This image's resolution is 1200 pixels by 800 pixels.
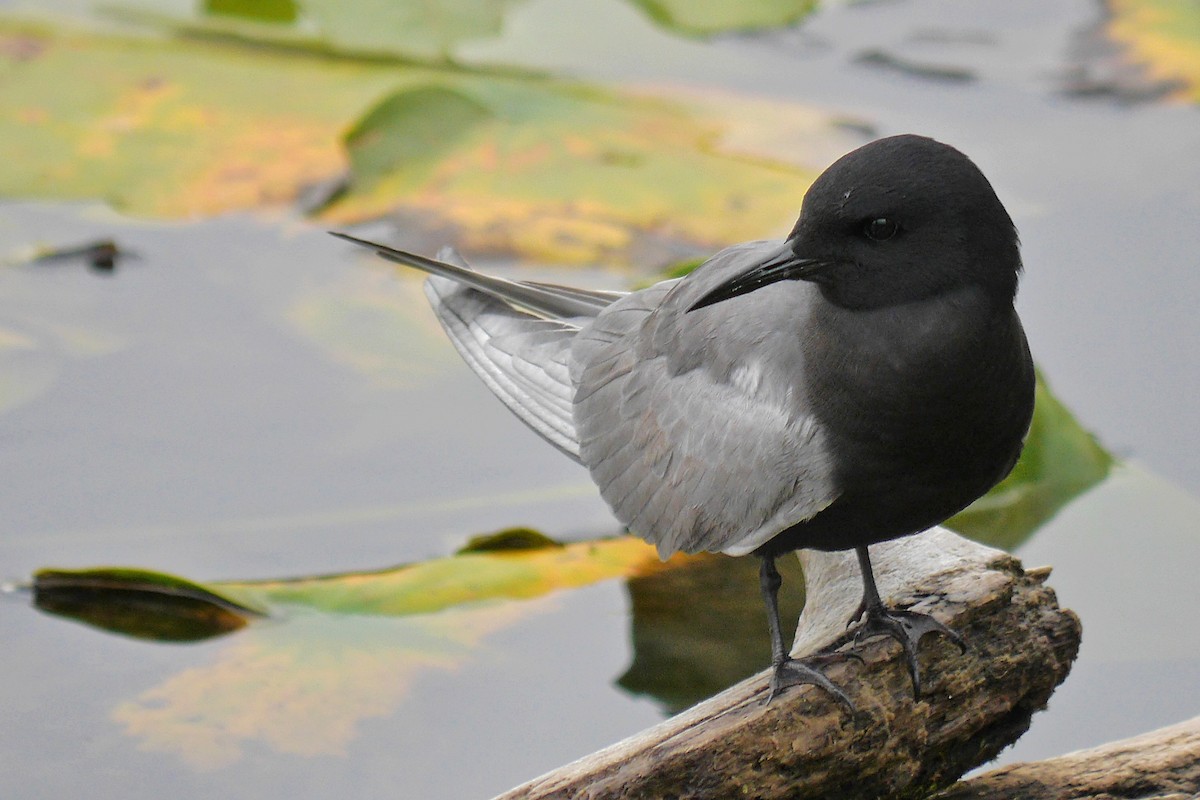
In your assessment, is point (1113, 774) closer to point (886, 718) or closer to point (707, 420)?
point (886, 718)

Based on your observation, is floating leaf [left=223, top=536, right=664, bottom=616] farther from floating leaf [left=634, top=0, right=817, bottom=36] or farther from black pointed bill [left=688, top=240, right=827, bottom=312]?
floating leaf [left=634, top=0, right=817, bottom=36]

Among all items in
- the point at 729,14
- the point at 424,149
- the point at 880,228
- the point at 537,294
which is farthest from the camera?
the point at 729,14

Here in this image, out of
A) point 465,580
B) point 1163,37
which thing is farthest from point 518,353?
point 1163,37

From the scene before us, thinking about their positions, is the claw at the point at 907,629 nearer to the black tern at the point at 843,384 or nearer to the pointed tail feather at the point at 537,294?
the black tern at the point at 843,384

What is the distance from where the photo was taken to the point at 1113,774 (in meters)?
2.58

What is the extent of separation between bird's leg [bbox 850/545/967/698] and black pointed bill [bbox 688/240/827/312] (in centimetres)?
68

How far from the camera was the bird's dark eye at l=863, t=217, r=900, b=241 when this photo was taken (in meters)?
2.39

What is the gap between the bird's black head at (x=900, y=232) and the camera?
7.76 ft

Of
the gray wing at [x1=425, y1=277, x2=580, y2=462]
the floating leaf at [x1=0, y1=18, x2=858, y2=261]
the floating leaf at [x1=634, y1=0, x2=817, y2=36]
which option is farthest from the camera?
the floating leaf at [x1=634, y1=0, x2=817, y2=36]

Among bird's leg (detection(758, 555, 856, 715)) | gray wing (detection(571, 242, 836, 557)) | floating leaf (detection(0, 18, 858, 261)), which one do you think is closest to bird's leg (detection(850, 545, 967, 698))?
bird's leg (detection(758, 555, 856, 715))

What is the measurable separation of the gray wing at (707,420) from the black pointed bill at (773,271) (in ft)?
0.14

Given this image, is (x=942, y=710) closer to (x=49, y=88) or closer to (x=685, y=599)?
(x=685, y=599)

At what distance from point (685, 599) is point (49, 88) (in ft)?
9.93

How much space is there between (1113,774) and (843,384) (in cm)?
86
